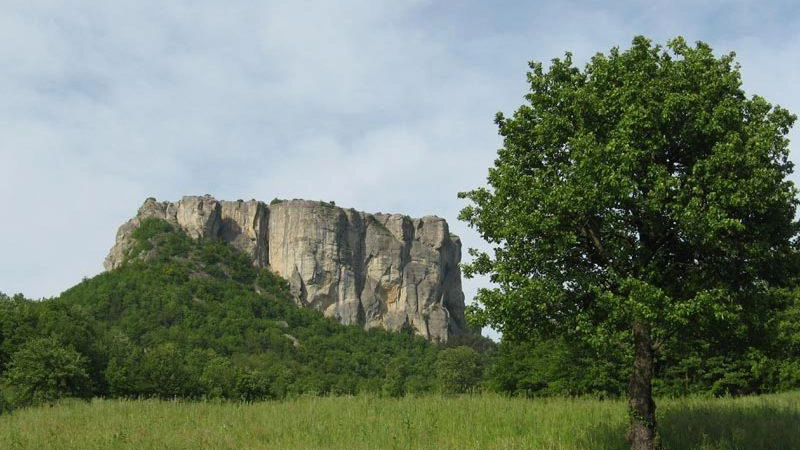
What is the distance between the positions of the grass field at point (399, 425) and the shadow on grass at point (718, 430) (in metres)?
0.02

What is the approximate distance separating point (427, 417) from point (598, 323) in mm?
5313

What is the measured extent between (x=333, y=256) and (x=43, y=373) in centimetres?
13837

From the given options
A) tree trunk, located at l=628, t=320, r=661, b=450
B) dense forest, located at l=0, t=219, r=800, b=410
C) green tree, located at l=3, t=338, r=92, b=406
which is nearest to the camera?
tree trunk, located at l=628, t=320, r=661, b=450

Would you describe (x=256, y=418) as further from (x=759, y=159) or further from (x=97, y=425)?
(x=759, y=159)

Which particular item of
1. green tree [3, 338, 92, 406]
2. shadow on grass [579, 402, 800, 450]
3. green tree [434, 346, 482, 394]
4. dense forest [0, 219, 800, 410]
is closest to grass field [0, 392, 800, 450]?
shadow on grass [579, 402, 800, 450]

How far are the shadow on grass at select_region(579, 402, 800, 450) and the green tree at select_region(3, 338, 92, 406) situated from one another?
37042 millimetres

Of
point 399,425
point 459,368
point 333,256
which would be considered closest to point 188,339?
point 459,368

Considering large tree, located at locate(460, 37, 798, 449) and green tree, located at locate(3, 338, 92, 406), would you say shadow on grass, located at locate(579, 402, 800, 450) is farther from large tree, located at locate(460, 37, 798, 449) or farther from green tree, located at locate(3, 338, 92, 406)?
green tree, located at locate(3, 338, 92, 406)

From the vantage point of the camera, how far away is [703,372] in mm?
38875

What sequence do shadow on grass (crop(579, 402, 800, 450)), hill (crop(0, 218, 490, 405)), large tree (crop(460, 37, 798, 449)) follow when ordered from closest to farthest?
large tree (crop(460, 37, 798, 449)) < shadow on grass (crop(579, 402, 800, 450)) < hill (crop(0, 218, 490, 405))

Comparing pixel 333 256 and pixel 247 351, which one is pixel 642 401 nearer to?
pixel 247 351

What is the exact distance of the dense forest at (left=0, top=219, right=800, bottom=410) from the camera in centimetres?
3600

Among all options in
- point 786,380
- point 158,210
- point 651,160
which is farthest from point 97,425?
point 158,210

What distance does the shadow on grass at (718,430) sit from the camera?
39.1 feet
